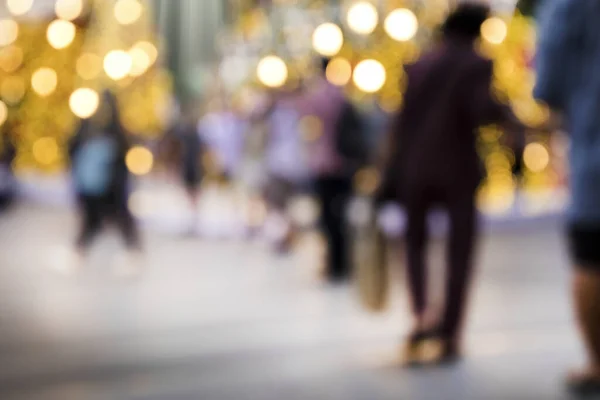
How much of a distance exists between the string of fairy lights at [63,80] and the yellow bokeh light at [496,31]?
6.12 meters

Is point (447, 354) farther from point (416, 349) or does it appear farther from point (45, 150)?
point (45, 150)

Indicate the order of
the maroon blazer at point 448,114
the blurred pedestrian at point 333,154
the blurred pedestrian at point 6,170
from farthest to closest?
the blurred pedestrian at point 6,170, the blurred pedestrian at point 333,154, the maroon blazer at point 448,114

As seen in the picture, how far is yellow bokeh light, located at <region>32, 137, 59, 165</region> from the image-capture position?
17455 mm

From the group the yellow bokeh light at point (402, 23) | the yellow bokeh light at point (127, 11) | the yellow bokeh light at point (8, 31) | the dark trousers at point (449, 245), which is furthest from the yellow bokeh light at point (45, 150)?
the dark trousers at point (449, 245)

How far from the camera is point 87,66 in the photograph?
17.2 metres

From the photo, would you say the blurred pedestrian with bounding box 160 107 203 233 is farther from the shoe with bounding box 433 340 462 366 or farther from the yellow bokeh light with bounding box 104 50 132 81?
the shoe with bounding box 433 340 462 366

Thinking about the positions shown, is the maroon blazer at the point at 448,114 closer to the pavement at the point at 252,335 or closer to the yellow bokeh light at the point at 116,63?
the pavement at the point at 252,335

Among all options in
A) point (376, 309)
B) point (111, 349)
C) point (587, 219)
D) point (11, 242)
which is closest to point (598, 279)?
point (587, 219)

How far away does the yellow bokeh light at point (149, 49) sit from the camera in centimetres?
1620

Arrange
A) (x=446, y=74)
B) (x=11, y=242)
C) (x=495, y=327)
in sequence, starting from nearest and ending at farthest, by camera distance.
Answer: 1. (x=446, y=74)
2. (x=495, y=327)
3. (x=11, y=242)

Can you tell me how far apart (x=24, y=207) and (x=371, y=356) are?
12.5 m

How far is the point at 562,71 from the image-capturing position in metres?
3.41

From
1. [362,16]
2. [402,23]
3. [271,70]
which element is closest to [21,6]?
[271,70]

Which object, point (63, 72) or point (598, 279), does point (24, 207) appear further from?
point (598, 279)
